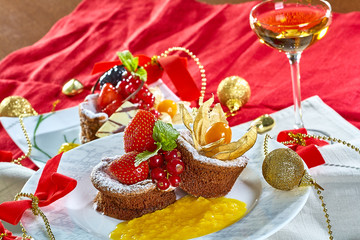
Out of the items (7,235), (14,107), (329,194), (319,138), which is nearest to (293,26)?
(319,138)

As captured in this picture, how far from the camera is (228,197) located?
1181mm

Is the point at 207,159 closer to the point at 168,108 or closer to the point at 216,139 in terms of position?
the point at 216,139

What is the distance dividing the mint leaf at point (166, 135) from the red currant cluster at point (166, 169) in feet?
0.05

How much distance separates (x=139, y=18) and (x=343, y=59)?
0.91 metres

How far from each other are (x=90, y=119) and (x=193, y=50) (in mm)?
716

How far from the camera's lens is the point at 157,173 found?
111 cm

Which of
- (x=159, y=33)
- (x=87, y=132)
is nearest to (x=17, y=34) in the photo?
(x=159, y=33)

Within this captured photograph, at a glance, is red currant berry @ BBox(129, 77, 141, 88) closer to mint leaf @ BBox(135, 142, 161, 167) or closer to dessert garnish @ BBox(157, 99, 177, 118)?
dessert garnish @ BBox(157, 99, 177, 118)

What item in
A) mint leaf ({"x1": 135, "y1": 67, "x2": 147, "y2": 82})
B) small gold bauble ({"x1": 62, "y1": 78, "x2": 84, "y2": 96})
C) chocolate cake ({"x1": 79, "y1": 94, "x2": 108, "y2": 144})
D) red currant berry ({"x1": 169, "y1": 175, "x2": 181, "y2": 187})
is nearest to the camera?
red currant berry ({"x1": 169, "y1": 175, "x2": 181, "y2": 187})

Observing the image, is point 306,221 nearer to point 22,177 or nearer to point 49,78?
point 22,177

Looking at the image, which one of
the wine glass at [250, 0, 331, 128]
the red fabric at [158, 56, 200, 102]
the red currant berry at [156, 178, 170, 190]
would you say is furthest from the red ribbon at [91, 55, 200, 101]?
the red currant berry at [156, 178, 170, 190]

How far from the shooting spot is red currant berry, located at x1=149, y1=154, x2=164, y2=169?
112 cm

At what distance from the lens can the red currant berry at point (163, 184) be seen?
1.11 meters

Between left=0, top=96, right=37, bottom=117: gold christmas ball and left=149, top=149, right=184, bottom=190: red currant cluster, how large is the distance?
2.82 ft
